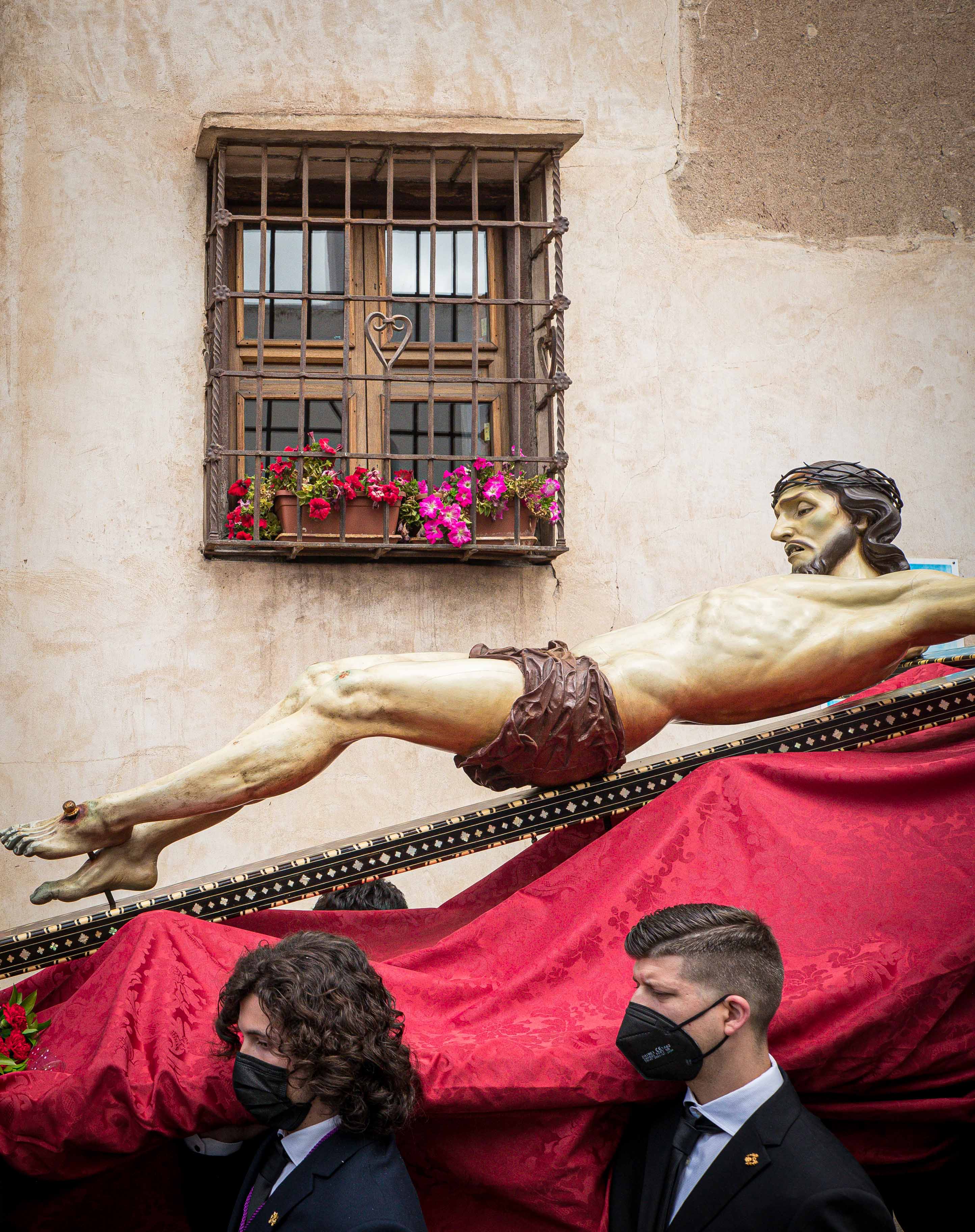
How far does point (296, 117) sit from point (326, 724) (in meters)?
3.04

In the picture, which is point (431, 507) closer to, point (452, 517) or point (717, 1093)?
point (452, 517)

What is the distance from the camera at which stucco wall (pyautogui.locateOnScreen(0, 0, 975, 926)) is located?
471 cm

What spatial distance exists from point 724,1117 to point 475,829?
0.97m

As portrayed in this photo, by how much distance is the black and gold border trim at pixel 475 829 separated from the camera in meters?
2.71

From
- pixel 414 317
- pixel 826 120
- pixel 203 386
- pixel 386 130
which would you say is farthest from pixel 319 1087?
pixel 826 120

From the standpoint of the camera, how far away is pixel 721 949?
1.99 m

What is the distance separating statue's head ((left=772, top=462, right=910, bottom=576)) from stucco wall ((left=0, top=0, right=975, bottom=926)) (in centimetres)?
190

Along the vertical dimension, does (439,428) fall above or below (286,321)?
below

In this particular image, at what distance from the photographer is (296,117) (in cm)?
490

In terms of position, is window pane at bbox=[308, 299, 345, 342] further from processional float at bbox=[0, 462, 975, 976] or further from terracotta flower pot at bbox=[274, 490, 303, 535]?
processional float at bbox=[0, 462, 975, 976]

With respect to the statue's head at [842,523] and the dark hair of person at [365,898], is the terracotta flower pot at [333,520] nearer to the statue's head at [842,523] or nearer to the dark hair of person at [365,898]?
the dark hair of person at [365,898]

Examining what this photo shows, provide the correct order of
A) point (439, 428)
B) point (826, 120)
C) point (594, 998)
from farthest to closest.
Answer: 1. point (826, 120)
2. point (439, 428)
3. point (594, 998)

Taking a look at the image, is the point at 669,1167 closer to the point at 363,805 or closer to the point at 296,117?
the point at 363,805

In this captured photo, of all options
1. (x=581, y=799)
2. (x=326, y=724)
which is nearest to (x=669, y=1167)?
(x=581, y=799)
